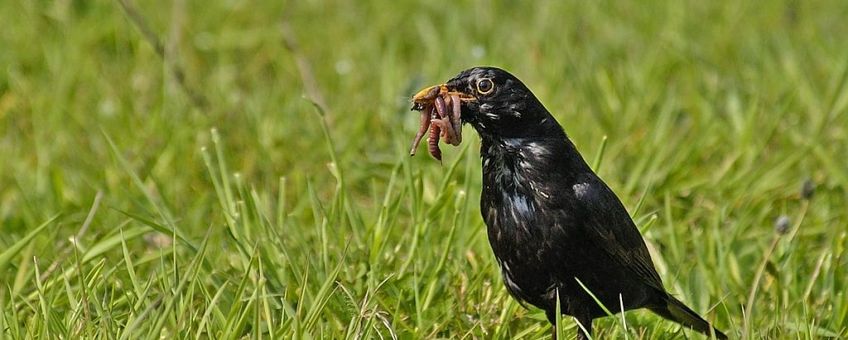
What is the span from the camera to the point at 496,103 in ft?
12.5

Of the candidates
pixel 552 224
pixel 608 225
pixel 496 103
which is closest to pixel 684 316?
pixel 608 225

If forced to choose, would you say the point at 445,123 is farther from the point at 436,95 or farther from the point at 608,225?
the point at 608,225

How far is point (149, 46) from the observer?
6754 mm

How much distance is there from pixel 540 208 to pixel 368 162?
6.39 feet

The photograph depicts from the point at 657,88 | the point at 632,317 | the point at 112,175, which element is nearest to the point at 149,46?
the point at 112,175

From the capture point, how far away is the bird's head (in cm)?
381

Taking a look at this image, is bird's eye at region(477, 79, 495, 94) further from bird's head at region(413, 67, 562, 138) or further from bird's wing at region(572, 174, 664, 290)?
bird's wing at region(572, 174, 664, 290)

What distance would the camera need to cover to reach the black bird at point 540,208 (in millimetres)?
3783

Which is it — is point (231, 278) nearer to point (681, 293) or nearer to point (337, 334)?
point (337, 334)

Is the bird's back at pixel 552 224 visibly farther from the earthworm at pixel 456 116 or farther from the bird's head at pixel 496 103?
the earthworm at pixel 456 116

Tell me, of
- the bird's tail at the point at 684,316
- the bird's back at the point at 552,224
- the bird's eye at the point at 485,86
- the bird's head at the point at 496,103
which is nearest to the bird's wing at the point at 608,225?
the bird's back at the point at 552,224

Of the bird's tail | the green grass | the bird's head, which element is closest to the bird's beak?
the bird's head

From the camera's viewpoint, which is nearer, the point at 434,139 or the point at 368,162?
the point at 434,139

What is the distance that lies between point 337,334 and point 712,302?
136cm
